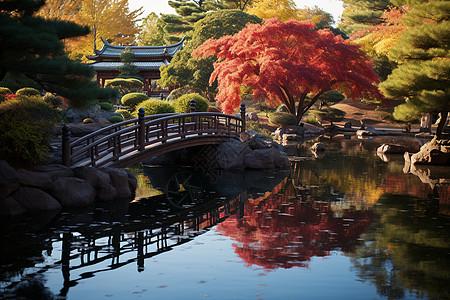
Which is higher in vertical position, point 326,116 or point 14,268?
point 326,116

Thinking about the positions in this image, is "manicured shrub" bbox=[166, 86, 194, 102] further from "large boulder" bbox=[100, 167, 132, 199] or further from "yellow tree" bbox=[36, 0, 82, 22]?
"large boulder" bbox=[100, 167, 132, 199]

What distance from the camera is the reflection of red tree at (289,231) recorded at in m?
7.18

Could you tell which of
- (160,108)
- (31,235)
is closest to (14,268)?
(31,235)

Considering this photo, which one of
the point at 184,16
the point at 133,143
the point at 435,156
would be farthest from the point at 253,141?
the point at 184,16

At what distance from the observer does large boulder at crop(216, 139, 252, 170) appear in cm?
1688

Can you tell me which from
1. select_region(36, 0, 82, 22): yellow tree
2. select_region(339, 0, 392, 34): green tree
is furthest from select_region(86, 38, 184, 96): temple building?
select_region(339, 0, 392, 34): green tree

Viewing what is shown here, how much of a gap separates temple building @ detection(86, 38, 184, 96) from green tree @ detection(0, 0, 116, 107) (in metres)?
32.1

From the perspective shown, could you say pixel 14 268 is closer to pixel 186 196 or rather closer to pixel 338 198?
pixel 186 196

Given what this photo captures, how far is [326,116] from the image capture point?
3712 centimetres

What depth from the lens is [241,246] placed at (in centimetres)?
768

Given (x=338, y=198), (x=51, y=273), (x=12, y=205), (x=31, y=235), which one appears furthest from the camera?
(x=338, y=198)

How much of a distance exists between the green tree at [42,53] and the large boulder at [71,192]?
154 centimetres

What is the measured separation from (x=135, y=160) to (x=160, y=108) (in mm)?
8284

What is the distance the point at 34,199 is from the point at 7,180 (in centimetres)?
65
